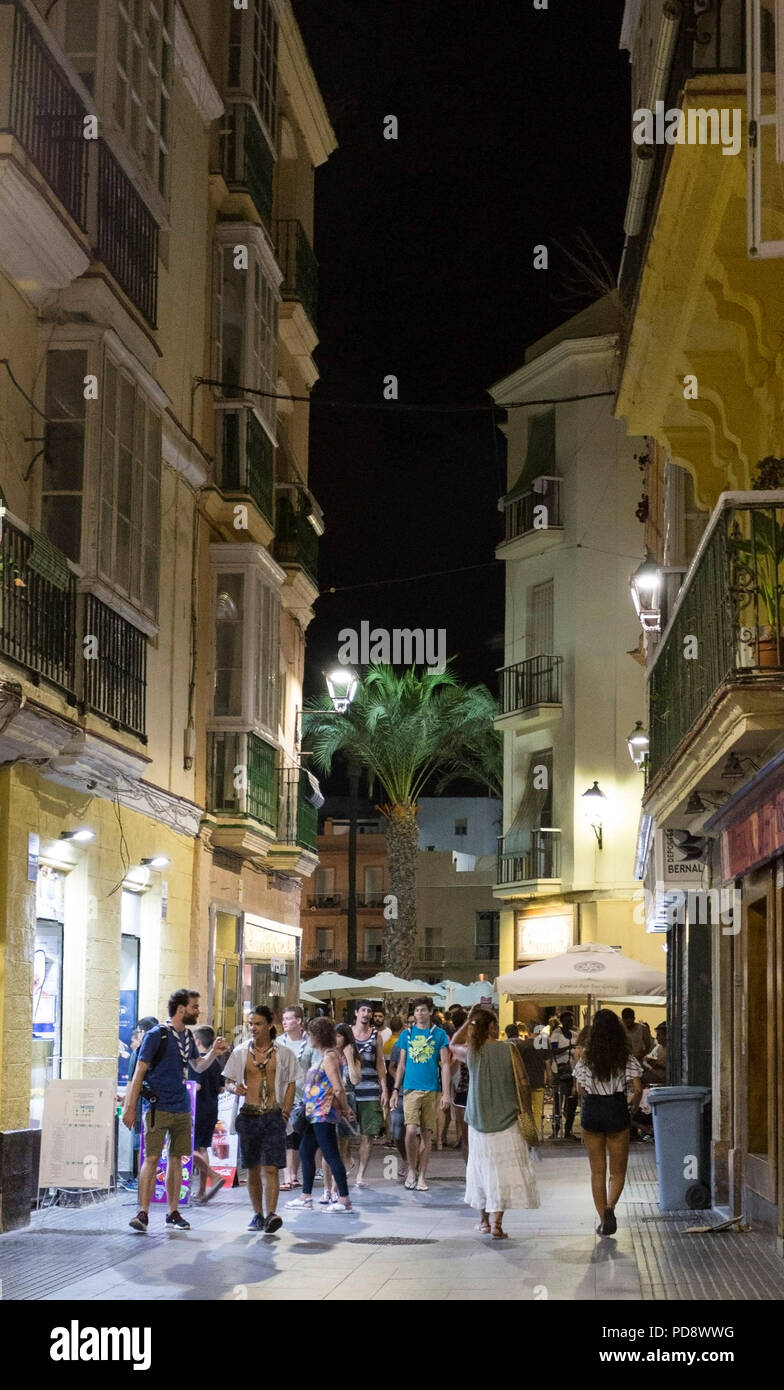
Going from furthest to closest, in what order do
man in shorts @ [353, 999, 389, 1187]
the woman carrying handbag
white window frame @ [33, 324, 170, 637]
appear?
man in shorts @ [353, 999, 389, 1187] < white window frame @ [33, 324, 170, 637] < the woman carrying handbag

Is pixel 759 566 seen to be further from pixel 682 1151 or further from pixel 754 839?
pixel 682 1151

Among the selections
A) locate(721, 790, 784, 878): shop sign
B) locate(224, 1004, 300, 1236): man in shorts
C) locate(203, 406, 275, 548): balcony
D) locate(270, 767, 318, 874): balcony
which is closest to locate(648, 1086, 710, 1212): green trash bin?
locate(721, 790, 784, 878): shop sign

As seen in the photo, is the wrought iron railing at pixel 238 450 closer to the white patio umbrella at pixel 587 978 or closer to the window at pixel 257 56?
the window at pixel 257 56

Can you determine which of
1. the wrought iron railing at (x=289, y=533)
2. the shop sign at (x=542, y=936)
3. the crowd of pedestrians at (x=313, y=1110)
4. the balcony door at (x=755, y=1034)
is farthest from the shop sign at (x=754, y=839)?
the shop sign at (x=542, y=936)

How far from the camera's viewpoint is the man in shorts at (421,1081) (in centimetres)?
1884

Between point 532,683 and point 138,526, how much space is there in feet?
79.6

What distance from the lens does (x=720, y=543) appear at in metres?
12.9

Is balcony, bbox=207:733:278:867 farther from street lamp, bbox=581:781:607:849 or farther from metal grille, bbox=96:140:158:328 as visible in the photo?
street lamp, bbox=581:781:607:849

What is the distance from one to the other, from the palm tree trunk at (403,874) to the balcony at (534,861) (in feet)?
26.1

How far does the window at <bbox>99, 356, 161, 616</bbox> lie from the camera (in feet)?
55.9

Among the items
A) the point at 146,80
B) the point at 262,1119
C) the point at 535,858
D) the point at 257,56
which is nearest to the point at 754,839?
the point at 262,1119

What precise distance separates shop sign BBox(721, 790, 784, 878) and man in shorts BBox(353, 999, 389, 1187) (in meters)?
5.22
